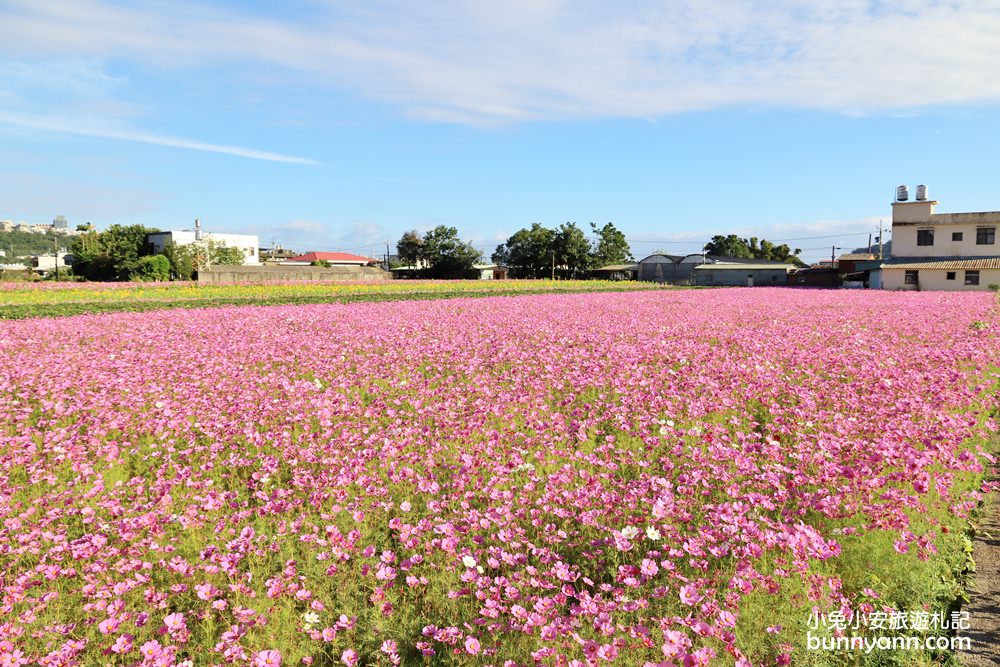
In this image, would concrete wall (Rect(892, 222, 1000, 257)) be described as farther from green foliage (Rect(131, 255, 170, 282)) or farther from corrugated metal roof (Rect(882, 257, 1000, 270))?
green foliage (Rect(131, 255, 170, 282))

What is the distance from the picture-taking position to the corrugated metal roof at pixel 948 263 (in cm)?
4550

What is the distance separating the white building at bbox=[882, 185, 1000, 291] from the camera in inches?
1823

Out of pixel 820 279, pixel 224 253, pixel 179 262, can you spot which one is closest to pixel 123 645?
pixel 179 262

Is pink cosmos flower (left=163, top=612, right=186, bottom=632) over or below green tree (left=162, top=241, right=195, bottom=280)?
below

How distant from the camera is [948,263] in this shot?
47.1 metres

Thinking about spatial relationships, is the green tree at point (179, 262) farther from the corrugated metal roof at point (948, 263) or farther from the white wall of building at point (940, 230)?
the white wall of building at point (940, 230)

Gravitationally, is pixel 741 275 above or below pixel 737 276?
above

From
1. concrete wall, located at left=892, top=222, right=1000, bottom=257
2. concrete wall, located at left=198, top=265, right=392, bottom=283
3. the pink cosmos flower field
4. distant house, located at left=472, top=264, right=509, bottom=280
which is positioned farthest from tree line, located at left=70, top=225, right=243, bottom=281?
concrete wall, located at left=892, top=222, right=1000, bottom=257

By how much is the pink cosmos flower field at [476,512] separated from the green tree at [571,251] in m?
81.4


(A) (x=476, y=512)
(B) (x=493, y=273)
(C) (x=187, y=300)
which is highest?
(B) (x=493, y=273)

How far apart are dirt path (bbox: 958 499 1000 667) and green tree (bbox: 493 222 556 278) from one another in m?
85.3

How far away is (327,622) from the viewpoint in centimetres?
331

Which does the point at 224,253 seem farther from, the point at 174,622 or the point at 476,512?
the point at 174,622

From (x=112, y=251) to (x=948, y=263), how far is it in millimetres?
91678
